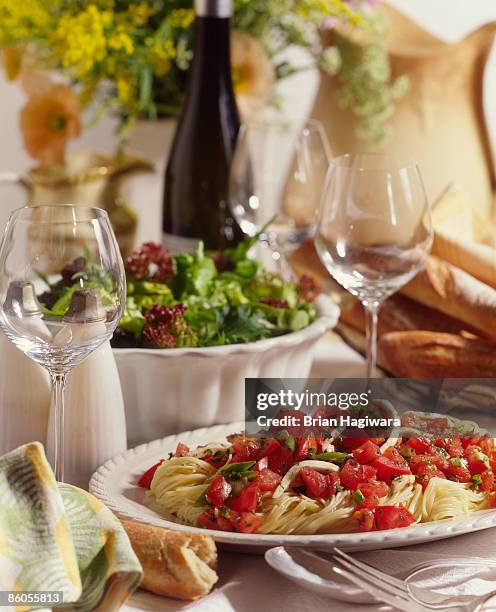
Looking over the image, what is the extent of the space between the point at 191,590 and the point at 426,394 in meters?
0.33

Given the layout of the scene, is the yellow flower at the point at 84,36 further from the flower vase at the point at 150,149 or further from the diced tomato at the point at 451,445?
the diced tomato at the point at 451,445

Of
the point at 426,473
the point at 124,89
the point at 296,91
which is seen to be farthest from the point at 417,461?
the point at 296,91

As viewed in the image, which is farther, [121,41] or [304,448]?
[121,41]

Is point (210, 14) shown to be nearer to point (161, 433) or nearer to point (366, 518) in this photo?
point (161, 433)

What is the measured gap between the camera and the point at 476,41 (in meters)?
2.00

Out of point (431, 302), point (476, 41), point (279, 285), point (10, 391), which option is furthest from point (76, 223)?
point (476, 41)

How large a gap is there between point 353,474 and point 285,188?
75 cm

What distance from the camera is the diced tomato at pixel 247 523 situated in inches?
34.4

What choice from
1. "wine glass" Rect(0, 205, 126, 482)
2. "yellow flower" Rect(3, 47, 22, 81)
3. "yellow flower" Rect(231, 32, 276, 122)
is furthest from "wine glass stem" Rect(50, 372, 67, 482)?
"yellow flower" Rect(3, 47, 22, 81)

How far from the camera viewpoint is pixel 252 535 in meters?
0.86

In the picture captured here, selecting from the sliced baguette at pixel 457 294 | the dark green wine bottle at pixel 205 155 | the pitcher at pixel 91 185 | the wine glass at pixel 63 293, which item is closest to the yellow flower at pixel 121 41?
the dark green wine bottle at pixel 205 155

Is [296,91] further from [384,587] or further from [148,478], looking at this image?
[384,587]

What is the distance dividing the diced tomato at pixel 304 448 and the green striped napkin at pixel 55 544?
6.8 inches

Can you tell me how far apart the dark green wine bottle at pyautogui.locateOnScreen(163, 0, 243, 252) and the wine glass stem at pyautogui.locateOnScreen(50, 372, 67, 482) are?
0.93m
